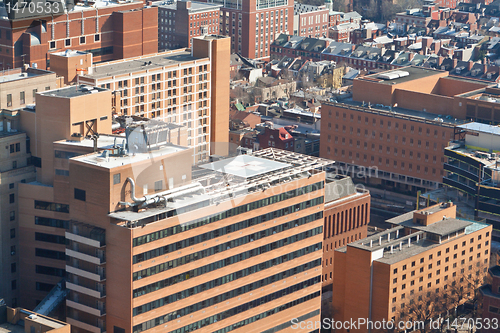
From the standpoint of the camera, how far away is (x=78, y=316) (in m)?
99.3

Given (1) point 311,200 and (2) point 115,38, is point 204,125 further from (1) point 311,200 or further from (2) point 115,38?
(1) point 311,200

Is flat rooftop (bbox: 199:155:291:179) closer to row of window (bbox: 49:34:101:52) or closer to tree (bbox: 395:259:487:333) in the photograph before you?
tree (bbox: 395:259:487:333)

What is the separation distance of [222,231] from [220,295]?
274 inches

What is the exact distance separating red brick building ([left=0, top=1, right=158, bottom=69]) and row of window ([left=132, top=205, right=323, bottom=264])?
78.5m

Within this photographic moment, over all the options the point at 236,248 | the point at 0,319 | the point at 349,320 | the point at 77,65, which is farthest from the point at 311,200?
the point at 77,65

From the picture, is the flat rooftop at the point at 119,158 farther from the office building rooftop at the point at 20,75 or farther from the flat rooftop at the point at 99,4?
the flat rooftop at the point at 99,4

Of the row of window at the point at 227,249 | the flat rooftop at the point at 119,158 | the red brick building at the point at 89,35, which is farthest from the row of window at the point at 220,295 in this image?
the red brick building at the point at 89,35

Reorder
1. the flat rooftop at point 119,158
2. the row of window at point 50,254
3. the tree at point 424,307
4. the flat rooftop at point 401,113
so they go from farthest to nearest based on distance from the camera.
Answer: the flat rooftop at point 401,113 → the tree at point 424,307 → the row of window at point 50,254 → the flat rooftop at point 119,158

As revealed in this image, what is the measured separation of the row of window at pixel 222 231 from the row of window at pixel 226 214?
1.18m

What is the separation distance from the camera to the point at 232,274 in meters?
103

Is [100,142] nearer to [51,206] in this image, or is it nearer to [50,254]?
[51,206]

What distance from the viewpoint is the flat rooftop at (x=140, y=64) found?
492ft

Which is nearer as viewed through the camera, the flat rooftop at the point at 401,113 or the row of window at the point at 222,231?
the row of window at the point at 222,231

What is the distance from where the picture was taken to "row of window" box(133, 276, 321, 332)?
3809 inches
